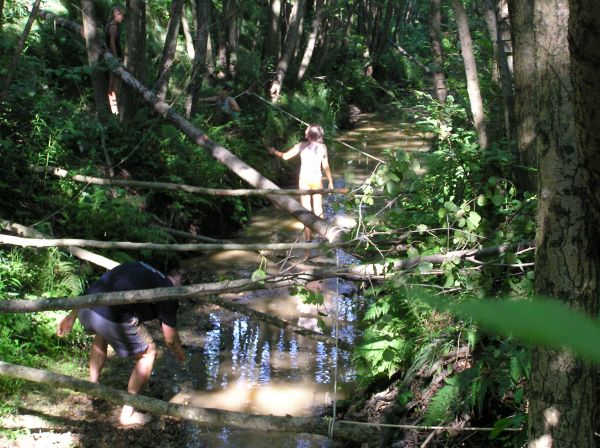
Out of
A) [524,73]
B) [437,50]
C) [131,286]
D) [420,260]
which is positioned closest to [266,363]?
[131,286]

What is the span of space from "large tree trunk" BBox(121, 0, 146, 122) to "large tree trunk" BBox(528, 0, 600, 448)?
836 cm

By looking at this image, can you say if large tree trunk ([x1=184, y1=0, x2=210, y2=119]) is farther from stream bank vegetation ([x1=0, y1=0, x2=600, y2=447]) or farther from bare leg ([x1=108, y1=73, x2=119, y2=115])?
bare leg ([x1=108, y1=73, x2=119, y2=115])

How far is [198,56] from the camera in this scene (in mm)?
10633

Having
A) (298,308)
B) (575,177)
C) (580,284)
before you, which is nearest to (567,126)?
(575,177)

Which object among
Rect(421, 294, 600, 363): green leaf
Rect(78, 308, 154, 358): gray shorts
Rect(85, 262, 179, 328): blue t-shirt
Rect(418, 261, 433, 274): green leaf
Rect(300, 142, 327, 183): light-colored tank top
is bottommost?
Rect(78, 308, 154, 358): gray shorts

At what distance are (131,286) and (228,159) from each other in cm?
269

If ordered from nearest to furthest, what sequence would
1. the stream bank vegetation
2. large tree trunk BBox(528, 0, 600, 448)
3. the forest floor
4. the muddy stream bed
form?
large tree trunk BBox(528, 0, 600, 448) → the stream bank vegetation → the forest floor → the muddy stream bed

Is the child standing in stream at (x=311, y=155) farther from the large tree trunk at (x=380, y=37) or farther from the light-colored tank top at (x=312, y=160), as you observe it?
the large tree trunk at (x=380, y=37)

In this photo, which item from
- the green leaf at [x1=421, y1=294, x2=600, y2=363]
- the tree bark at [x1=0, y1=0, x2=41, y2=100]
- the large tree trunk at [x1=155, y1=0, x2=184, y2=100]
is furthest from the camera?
the large tree trunk at [x1=155, y1=0, x2=184, y2=100]

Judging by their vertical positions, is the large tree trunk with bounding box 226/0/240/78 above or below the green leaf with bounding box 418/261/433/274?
above

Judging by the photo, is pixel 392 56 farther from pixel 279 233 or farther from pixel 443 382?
pixel 443 382

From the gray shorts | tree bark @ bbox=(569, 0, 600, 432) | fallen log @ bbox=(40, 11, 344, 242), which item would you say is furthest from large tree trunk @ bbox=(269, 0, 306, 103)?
tree bark @ bbox=(569, 0, 600, 432)

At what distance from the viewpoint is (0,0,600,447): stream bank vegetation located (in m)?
3.91

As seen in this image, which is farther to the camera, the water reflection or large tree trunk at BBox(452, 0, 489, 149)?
large tree trunk at BBox(452, 0, 489, 149)
